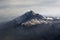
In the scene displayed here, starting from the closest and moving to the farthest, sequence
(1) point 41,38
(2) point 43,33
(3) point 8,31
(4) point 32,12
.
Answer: (1) point 41,38 → (2) point 43,33 → (3) point 8,31 → (4) point 32,12

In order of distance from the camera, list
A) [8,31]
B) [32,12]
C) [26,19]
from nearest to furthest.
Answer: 1. [8,31]
2. [26,19]
3. [32,12]

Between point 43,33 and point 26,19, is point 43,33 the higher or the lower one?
the higher one

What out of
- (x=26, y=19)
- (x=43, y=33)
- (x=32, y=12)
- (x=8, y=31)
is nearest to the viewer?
(x=43, y=33)

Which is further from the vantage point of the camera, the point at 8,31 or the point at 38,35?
the point at 8,31

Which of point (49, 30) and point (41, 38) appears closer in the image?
point (41, 38)

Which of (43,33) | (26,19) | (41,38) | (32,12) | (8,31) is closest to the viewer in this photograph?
(41,38)

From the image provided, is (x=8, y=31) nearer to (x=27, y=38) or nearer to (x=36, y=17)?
(x=27, y=38)

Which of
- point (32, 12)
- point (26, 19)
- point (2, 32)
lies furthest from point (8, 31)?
point (32, 12)

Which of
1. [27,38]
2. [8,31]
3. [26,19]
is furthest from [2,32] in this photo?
[26,19]

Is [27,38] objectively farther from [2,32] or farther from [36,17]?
[36,17]
